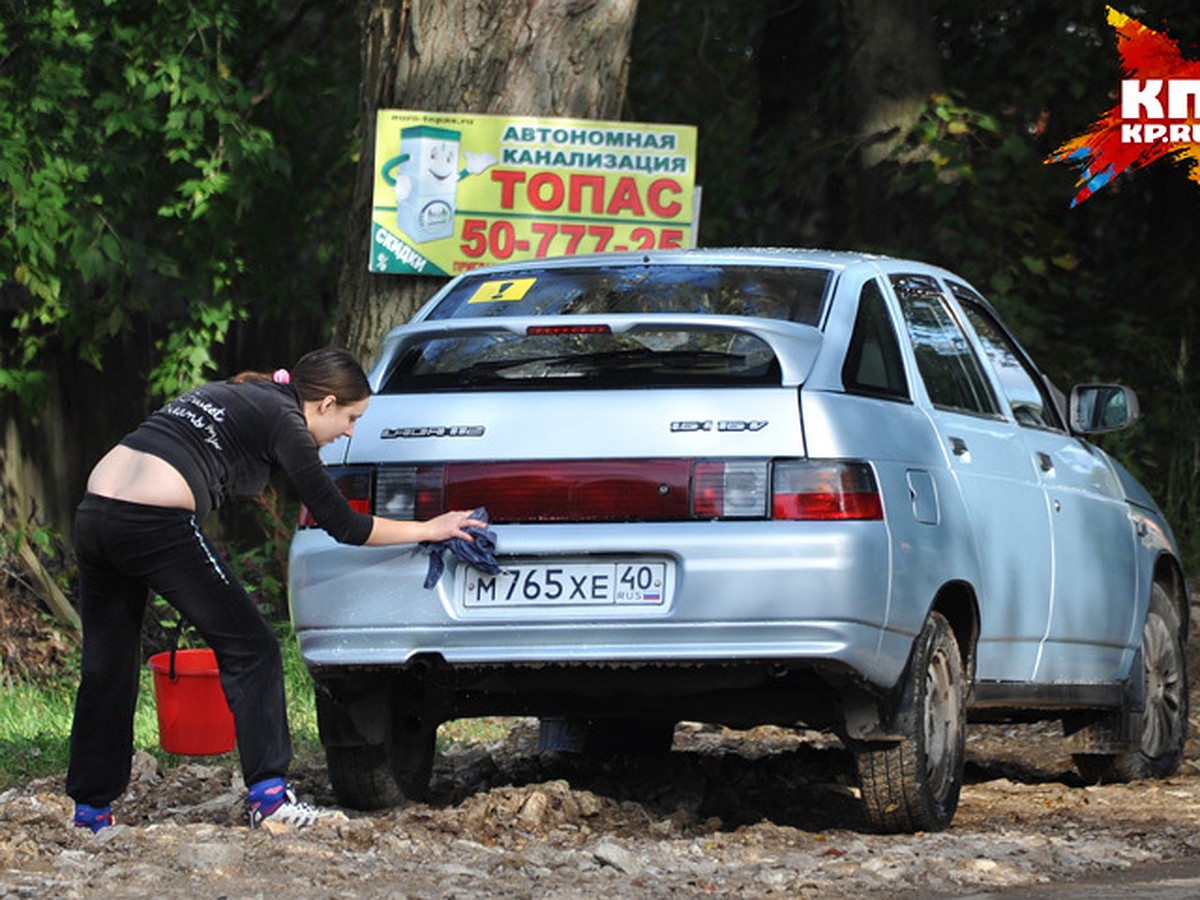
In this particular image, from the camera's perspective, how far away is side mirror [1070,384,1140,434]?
320 inches

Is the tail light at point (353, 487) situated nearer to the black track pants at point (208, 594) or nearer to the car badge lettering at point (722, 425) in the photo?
the black track pants at point (208, 594)

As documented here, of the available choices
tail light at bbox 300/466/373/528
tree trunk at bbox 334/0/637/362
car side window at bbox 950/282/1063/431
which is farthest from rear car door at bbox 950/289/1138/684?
tree trunk at bbox 334/0/637/362

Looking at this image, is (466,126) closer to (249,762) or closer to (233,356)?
(249,762)

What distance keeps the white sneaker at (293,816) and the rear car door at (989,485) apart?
6.46 ft

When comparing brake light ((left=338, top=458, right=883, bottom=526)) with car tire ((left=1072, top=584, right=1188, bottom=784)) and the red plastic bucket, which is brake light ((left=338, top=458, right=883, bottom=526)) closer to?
the red plastic bucket

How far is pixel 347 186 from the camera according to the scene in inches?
680

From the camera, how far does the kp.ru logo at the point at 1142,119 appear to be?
53.1ft

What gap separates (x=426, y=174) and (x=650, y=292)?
3276 mm

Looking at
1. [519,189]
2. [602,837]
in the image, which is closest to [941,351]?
[602,837]

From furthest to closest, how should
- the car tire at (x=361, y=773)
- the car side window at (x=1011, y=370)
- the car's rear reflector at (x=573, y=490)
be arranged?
the car side window at (x=1011, y=370) < the car tire at (x=361, y=773) < the car's rear reflector at (x=573, y=490)

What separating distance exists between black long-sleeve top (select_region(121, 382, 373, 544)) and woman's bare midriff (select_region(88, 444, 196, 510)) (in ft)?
0.07

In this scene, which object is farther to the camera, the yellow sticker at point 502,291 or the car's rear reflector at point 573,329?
the yellow sticker at point 502,291

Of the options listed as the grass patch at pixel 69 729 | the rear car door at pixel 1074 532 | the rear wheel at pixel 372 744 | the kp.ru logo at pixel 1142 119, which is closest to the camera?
the rear wheel at pixel 372 744

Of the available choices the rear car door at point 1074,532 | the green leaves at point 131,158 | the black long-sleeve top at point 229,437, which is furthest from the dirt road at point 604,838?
the green leaves at point 131,158
